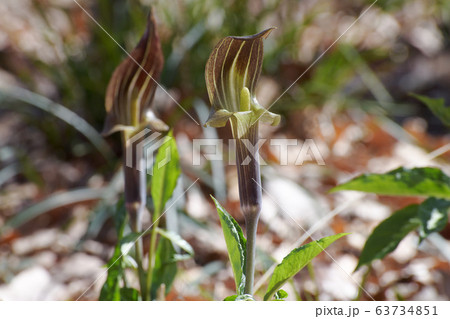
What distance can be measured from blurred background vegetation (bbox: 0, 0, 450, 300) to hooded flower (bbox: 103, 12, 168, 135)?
0.38 metres

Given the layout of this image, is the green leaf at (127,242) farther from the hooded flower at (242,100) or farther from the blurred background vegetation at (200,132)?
the blurred background vegetation at (200,132)

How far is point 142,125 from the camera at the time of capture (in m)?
0.61

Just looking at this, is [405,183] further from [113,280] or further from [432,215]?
[113,280]

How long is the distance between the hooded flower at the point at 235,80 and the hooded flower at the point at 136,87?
0.36 ft

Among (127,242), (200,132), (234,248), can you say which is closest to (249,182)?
(234,248)

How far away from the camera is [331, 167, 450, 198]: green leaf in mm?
617

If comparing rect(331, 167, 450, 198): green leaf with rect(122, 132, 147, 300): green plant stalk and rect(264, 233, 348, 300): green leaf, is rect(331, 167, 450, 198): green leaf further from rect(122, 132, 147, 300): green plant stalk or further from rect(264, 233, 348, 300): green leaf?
rect(122, 132, 147, 300): green plant stalk

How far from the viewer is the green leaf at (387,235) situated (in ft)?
2.02

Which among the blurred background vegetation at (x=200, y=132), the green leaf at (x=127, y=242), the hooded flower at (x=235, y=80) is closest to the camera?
the hooded flower at (x=235, y=80)

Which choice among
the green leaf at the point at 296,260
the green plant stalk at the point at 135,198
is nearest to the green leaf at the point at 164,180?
the green plant stalk at the point at 135,198

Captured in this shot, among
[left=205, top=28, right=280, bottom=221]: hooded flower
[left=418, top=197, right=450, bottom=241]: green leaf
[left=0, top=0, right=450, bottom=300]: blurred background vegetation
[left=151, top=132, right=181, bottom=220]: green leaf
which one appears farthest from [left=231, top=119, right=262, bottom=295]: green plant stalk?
[left=0, top=0, right=450, bottom=300]: blurred background vegetation

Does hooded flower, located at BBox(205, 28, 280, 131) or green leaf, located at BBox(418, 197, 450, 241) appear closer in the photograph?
hooded flower, located at BBox(205, 28, 280, 131)

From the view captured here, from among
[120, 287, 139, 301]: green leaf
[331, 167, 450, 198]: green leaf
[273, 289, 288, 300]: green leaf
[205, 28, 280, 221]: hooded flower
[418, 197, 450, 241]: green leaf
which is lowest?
[120, 287, 139, 301]: green leaf
